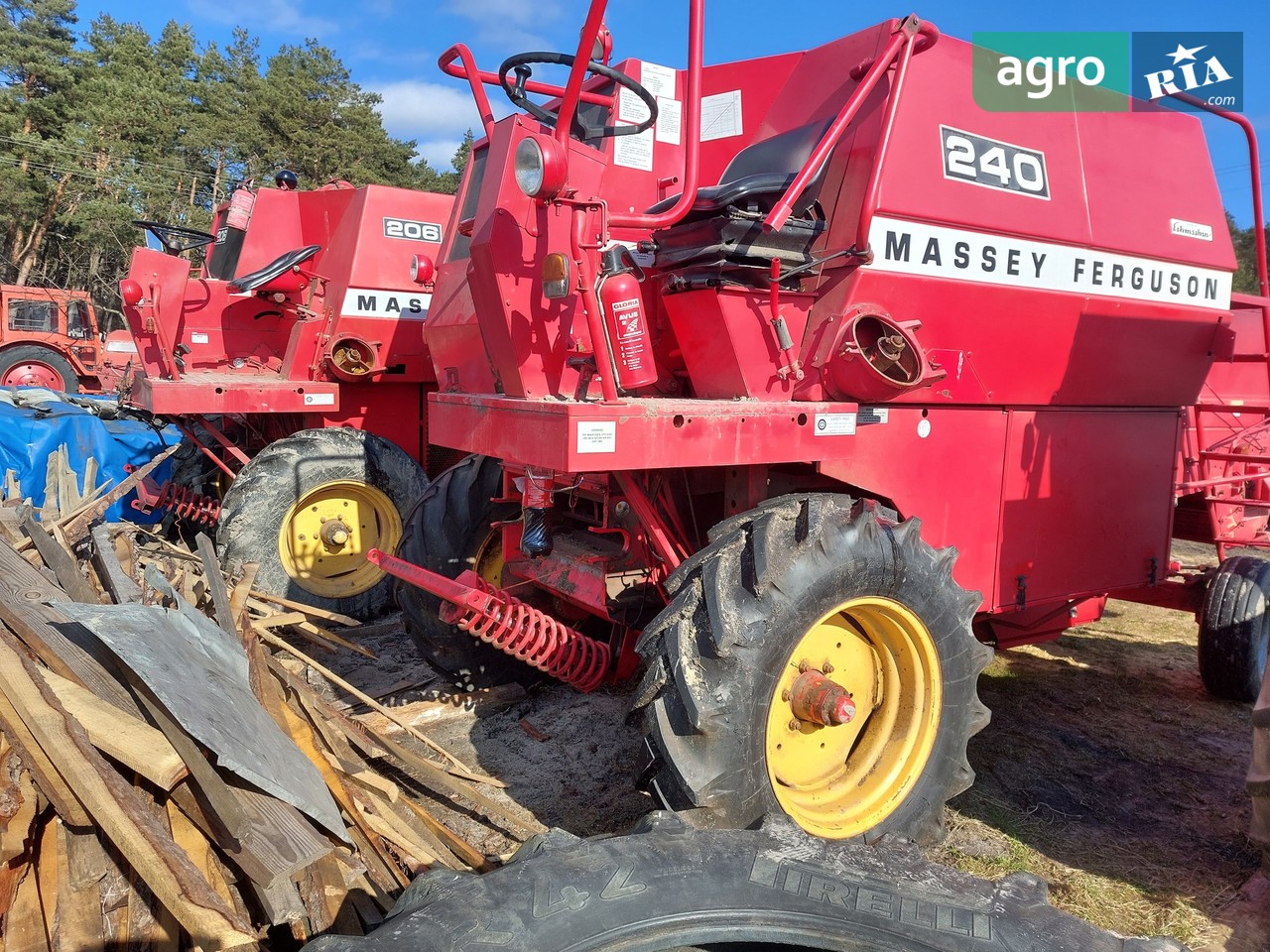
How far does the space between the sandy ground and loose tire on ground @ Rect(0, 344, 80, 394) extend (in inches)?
535

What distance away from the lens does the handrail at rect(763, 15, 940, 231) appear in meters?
2.74

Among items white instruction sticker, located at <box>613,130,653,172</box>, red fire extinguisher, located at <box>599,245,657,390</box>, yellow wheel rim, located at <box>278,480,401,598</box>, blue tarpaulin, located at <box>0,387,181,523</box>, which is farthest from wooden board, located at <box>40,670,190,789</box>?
blue tarpaulin, located at <box>0,387,181,523</box>

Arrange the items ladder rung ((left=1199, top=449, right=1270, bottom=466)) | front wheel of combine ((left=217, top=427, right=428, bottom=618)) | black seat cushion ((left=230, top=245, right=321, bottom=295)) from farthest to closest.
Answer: black seat cushion ((left=230, top=245, right=321, bottom=295)) < front wheel of combine ((left=217, top=427, right=428, bottom=618)) < ladder rung ((left=1199, top=449, right=1270, bottom=466))

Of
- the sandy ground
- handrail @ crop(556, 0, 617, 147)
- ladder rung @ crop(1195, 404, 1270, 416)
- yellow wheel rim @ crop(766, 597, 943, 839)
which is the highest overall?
handrail @ crop(556, 0, 617, 147)

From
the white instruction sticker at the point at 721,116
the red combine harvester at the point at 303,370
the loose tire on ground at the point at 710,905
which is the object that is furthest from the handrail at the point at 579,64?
the red combine harvester at the point at 303,370

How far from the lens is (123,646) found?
185 cm

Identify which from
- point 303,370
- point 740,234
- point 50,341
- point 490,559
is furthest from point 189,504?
point 50,341

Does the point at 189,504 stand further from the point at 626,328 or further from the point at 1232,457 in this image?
the point at 1232,457

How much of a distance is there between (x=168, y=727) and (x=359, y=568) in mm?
4269

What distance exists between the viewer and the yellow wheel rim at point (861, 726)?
2670mm

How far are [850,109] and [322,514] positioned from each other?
14.5 ft

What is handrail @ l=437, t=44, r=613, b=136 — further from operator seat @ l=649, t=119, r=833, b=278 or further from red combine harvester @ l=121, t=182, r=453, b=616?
red combine harvester @ l=121, t=182, r=453, b=616

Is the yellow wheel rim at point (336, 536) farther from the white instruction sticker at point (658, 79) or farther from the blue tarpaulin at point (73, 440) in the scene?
the white instruction sticker at point (658, 79)

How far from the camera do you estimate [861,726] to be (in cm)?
295
